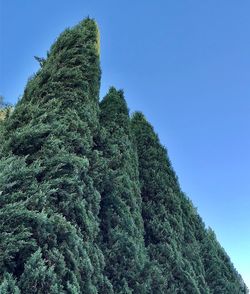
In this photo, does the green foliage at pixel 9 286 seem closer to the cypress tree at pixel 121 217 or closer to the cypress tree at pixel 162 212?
the cypress tree at pixel 121 217

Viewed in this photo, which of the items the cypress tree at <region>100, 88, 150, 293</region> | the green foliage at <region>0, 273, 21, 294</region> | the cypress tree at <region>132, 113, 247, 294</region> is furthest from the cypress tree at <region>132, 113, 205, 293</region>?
the green foliage at <region>0, 273, 21, 294</region>

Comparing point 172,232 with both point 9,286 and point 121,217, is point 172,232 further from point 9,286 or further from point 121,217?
point 9,286

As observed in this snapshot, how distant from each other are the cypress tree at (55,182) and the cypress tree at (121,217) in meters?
0.44

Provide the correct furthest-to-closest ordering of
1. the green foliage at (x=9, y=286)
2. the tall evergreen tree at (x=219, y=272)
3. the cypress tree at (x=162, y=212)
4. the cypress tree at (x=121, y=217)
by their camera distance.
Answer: the tall evergreen tree at (x=219, y=272)
the cypress tree at (x=162, y=212)
the cypress tree at (x=121, y=217)
the green foliage at (x=9, y=286)

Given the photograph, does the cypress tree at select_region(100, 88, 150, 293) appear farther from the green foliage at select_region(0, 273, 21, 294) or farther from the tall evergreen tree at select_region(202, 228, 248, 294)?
the tall evergreen tree at select_region(202, 228, 248, 294)

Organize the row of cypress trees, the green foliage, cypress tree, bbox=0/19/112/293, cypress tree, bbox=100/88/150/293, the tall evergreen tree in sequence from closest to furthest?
the green foliage, cypress tree, bbox=0/19/112/293, the row of cypress trees, cypress tree, bbox=100/88/150/293, the tall evergreen tree

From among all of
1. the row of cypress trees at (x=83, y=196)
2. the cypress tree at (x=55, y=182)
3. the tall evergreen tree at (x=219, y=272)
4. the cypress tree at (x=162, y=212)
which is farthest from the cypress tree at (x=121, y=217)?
the tall evergreen tree at (x=219, y=272)

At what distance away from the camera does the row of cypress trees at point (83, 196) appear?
5145 mm

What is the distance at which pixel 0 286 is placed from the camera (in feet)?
14.3

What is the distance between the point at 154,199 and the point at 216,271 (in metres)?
3.14

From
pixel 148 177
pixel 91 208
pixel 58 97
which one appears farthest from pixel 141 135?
pixel 91 208

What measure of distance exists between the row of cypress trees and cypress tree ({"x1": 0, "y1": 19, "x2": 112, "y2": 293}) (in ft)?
0.05

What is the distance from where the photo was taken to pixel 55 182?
587 centimetres

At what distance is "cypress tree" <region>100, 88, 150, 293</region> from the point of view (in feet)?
22.5
